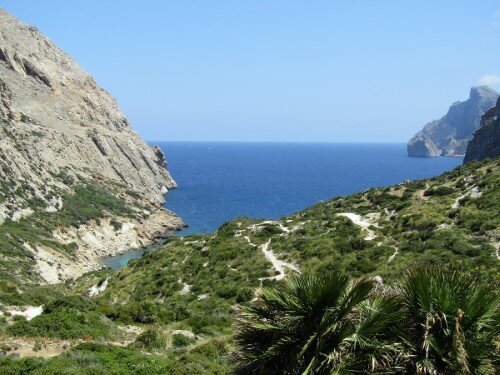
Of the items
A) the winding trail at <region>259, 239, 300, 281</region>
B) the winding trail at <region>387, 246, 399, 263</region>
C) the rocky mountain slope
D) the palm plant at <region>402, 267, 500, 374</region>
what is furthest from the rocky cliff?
the palm plant at <region>402, 267, 500, 374</region>

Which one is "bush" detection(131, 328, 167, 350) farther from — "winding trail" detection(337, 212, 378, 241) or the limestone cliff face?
the limestone cliff face

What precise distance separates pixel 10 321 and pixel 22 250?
45503 millimetres

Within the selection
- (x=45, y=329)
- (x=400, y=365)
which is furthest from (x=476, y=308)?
(x=45, y=329)

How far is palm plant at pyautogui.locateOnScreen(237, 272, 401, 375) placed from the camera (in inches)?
355

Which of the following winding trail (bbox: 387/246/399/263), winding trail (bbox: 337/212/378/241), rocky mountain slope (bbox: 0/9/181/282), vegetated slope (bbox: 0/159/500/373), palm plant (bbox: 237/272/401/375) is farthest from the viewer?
rocky mountain slope (bbox: 0/9/181/282)

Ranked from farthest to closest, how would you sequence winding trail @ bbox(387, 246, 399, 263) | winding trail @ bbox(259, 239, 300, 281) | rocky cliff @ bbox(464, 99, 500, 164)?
rocky cliff @ bbox(464, 99, 500, 164) → winding trail @ bbox(259, 239, 300, 281) → winding trail @ bbox(387, 246, 399, 263)

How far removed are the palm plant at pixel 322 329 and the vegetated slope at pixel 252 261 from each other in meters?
6.25

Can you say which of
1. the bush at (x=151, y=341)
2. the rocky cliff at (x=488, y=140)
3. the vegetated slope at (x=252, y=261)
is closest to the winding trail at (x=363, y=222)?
the vegetated slope at (x=252, y=261)

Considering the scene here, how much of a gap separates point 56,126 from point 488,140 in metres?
107

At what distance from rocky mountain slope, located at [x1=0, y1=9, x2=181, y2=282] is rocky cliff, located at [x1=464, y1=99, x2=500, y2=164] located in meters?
70.8

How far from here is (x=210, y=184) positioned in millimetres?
185000

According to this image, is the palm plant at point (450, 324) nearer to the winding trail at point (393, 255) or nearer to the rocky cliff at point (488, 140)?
the winding trail at point (393, 255)

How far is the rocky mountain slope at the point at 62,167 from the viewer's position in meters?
73.6

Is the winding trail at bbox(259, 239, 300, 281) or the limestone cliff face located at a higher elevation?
the limestone cliff face
